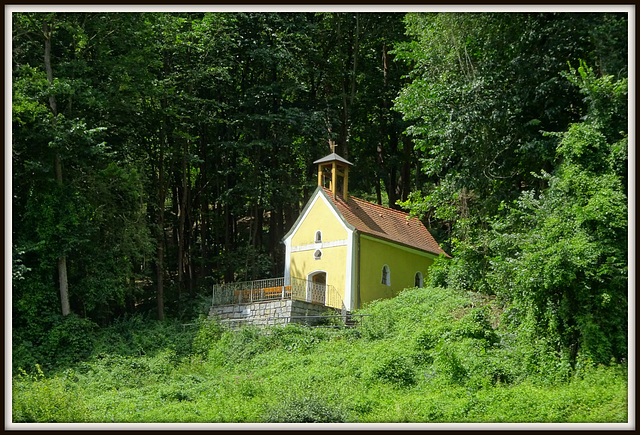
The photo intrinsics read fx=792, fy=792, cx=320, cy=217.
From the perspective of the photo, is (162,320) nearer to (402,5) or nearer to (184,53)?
(184,53)

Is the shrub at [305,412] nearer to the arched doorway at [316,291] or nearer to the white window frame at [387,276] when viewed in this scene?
the arched doorway at [316,291]

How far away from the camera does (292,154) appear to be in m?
36.0

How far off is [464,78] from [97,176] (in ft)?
41.3

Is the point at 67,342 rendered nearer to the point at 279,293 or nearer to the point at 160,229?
the point at 279,293

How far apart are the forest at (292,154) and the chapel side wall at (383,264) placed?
2217mm

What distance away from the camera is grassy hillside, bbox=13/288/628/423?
15.5 meters

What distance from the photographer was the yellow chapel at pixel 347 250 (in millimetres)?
27984

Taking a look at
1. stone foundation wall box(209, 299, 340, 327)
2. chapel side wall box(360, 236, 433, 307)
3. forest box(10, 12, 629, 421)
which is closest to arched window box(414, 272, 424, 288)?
chapel side wall box(360, 236, 433, 307)

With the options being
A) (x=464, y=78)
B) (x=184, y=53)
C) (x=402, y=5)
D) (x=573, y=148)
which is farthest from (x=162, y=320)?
(x=402, y=5)

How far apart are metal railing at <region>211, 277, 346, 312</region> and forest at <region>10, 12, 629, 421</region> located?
3.70 feet

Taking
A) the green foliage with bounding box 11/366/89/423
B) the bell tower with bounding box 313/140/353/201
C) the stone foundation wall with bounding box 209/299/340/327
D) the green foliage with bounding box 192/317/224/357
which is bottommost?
the green foliage with bounding box 11/366/89/423

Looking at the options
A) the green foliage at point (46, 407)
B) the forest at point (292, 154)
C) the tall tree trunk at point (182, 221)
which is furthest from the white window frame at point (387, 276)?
the green foliage at point (46, 407)

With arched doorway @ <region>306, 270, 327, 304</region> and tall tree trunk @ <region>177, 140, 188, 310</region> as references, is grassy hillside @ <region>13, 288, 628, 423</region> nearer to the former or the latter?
arched doorway @ <region>306, 270, 327, 304</region>

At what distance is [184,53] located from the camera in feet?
105
